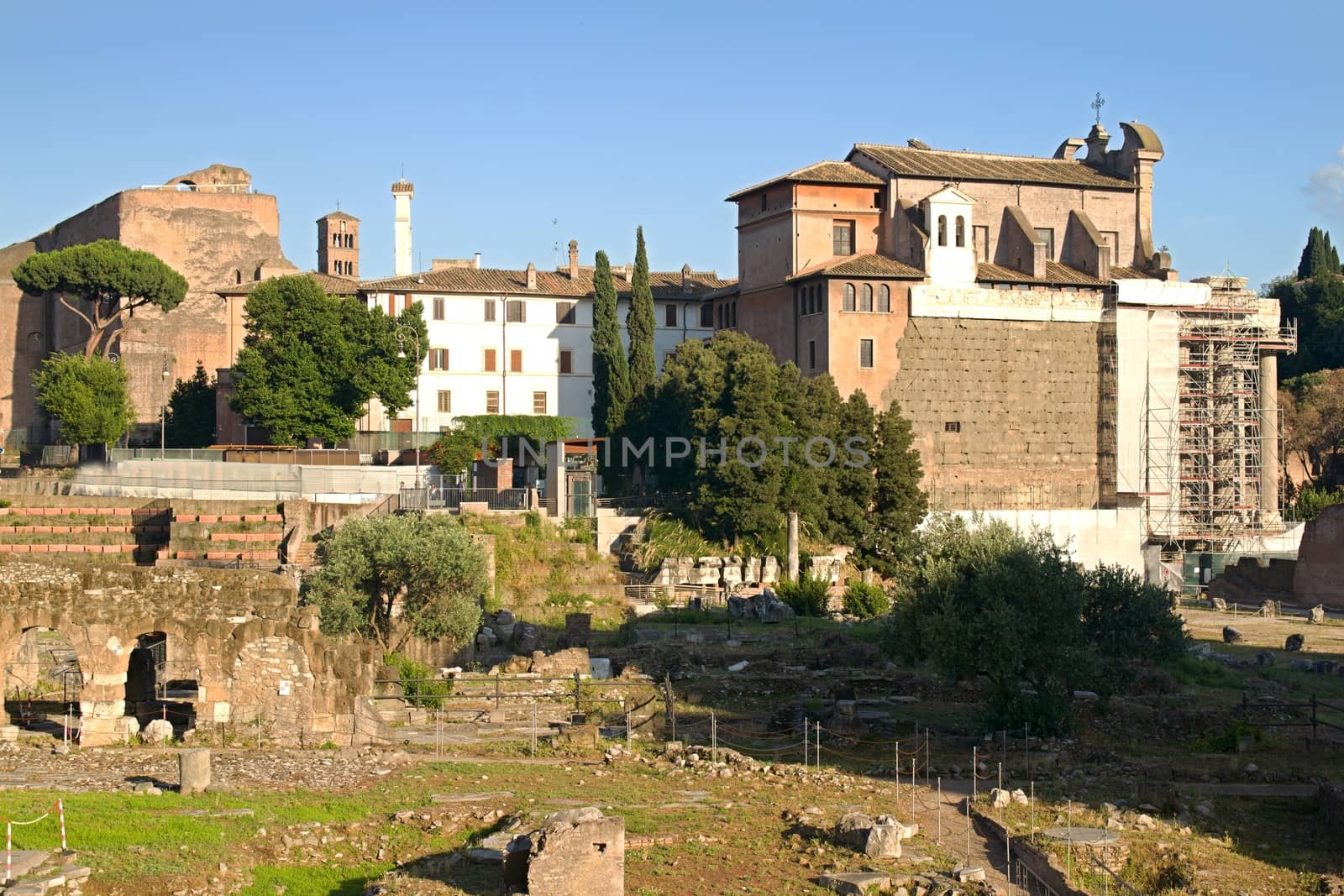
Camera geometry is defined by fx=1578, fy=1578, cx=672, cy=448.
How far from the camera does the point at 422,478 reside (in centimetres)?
5025

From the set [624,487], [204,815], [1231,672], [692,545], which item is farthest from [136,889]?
[624,487]

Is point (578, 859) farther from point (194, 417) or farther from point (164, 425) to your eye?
point (194, 417)

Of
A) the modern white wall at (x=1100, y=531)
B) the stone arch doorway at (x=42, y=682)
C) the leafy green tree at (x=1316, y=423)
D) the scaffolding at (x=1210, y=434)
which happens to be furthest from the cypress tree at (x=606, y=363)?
the leafy green tree at (x=1316, y=423)

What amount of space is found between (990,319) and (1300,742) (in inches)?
1131

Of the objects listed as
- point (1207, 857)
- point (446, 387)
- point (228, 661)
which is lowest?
point (1207, 857)

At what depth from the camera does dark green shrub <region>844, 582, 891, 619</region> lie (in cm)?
4125

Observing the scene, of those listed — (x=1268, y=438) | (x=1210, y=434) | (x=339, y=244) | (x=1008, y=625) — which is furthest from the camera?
(x=339, y=244)

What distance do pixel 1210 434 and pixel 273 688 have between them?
3889 cm

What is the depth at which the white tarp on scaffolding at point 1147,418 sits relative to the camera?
175ft

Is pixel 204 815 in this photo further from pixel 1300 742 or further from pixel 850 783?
pixel 1300 742

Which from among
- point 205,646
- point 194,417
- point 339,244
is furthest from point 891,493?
point 339,244

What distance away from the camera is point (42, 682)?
96.7 feet

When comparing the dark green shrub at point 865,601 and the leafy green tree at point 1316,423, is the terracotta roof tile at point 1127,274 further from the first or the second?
the dark green shrub at point 865,601

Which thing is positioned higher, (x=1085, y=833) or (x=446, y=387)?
(x=446, y=387)
